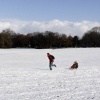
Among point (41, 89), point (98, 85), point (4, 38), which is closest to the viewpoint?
point (41, 89)

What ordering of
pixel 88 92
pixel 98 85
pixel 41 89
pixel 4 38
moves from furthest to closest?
pixel 4 38 → pixel 98 85 → pixel 41 89 → pixel 88 92

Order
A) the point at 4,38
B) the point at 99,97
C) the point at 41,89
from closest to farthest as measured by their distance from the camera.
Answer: the point at 99,97, the point at 41,89, the point at 4,38

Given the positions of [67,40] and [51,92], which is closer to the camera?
[51,92]

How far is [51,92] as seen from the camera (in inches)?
512

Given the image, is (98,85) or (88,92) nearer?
(88,92)

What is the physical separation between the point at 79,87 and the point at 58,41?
133 meters

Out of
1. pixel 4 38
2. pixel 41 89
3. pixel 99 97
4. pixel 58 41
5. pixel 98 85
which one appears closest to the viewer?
pixel 99 97

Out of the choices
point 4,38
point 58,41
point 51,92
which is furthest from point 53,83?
point 58,41

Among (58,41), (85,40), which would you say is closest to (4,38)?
(58,41)

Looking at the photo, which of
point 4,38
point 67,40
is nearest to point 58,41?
point 67,40

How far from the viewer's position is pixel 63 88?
14.1 metres

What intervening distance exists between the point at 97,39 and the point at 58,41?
69.4ft

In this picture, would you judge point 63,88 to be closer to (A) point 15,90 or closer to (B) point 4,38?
(A) point 15,90

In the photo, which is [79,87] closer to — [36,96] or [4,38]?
[36,96]
